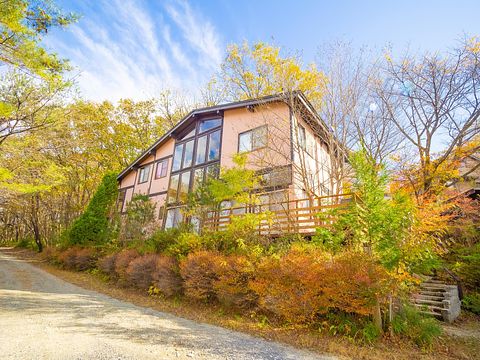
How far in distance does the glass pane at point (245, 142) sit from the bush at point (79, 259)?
11426mm

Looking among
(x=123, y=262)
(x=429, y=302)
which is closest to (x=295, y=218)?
(x=429, y=302)

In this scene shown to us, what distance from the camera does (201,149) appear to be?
1767cm

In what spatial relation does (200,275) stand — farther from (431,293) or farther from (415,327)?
(431,293)

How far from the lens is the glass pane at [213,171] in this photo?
1520cm

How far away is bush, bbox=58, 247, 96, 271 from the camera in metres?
15.5

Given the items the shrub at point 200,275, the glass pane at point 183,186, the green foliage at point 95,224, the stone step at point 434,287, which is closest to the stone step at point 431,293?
the stone step at point 434,287

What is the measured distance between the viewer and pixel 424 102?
12.8 m

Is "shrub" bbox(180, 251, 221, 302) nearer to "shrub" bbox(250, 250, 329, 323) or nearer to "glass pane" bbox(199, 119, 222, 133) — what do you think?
"shrub" bbox(250, 250, 329, 323)

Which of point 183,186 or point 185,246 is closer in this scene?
point 185,246

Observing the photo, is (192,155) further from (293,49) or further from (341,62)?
(341,62)

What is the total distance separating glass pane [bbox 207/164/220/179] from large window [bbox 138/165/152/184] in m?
7.66

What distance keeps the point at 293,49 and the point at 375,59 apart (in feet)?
13.1

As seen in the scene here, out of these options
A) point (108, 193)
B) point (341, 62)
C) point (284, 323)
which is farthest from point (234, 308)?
point (108, 193)

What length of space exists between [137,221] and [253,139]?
8.90 m
